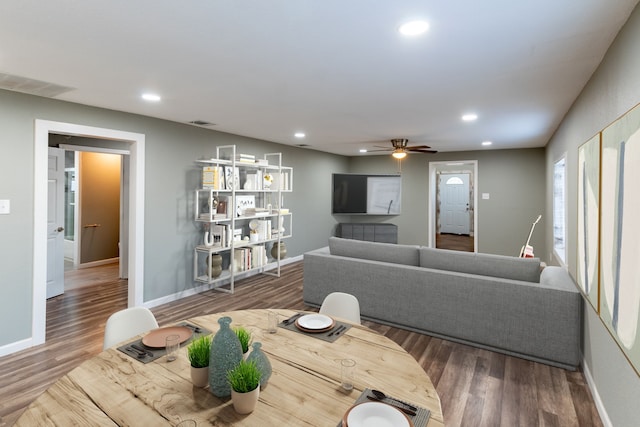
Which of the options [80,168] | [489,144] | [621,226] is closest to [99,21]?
[621,226]

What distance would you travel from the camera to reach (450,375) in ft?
8.58

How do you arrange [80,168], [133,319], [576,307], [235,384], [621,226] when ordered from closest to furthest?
[235,384] → [621,226] → [133,319] → [576,307] → [80,168]

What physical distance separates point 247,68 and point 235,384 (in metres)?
2.04

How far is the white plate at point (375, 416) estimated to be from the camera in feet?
3.52

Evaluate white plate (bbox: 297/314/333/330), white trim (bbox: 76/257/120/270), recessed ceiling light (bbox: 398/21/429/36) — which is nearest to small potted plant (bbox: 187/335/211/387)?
white plate (bbox: 297/314/333/330)

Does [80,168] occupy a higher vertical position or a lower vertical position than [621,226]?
higher

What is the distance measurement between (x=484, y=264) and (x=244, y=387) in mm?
2671

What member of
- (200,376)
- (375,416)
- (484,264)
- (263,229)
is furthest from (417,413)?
(263,229)

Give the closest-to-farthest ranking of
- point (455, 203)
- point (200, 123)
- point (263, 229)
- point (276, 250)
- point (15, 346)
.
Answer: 1. point (15, 346)
2. point (200, 123)
3. point (263, 229)
4. point (276, 250)
5. point (455, 203)

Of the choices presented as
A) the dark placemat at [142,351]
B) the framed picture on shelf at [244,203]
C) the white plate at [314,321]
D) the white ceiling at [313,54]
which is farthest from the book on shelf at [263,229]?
the dark placemat at [142,351]

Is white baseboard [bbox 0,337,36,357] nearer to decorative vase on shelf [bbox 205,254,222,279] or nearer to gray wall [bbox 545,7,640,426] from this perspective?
decorative vase on shelf [bbox 205,254,222,279]

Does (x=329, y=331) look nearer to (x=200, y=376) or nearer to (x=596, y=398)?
(x=200, y=376)

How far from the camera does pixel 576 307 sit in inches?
104

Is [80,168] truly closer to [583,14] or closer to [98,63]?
[98,63]
